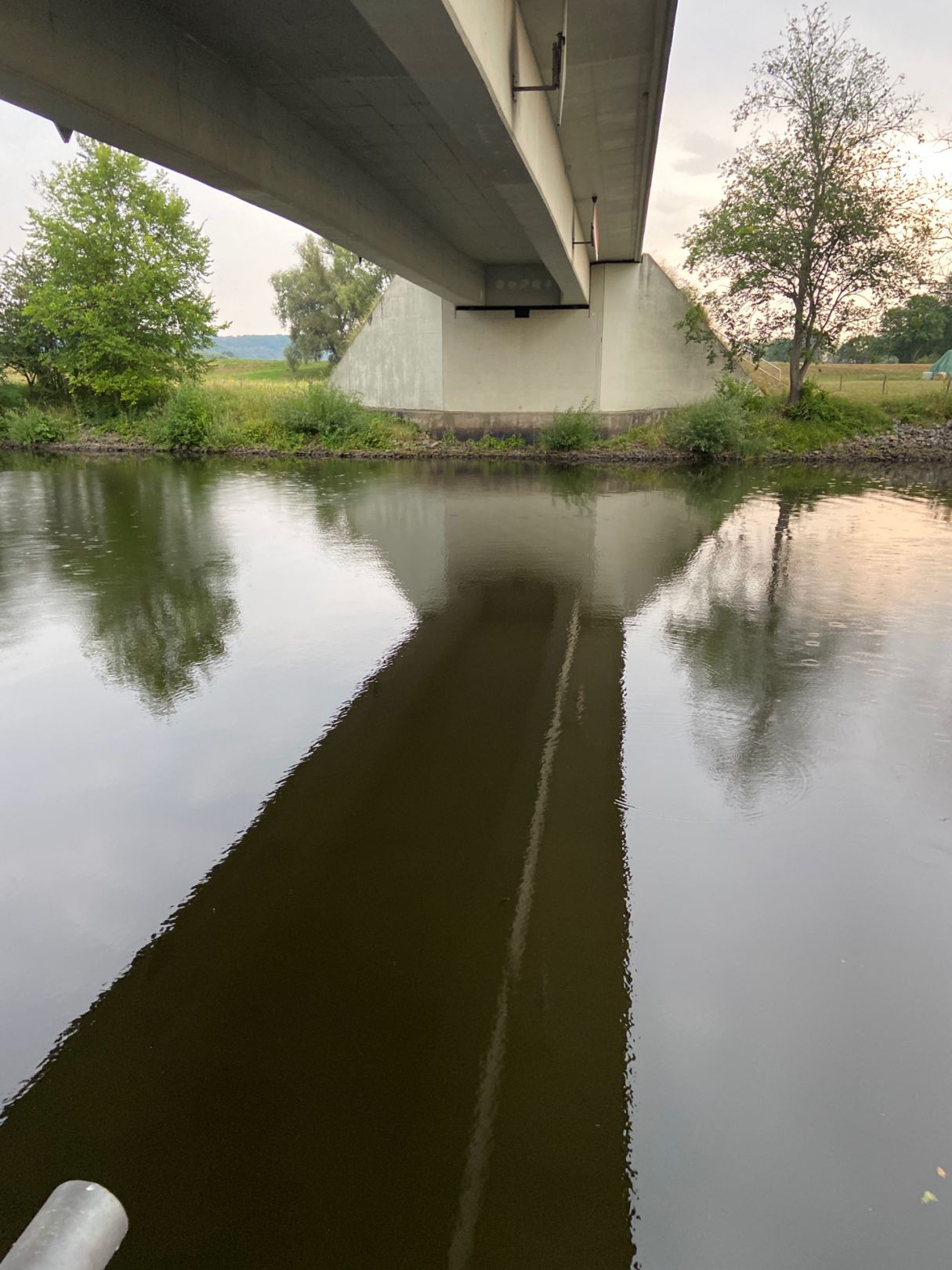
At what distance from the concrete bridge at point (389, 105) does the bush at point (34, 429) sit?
57.0 ft

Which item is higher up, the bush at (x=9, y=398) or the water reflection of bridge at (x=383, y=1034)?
the bush at (x=9, y=398)

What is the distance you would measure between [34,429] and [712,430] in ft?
79.0

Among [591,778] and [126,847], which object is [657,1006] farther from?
[126,847]

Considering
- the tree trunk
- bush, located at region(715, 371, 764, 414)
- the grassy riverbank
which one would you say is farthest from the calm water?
the tree trunk

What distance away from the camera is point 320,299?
6312cm

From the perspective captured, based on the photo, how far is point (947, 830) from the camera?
4348 millimetres

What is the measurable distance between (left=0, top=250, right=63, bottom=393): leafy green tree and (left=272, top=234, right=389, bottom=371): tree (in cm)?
2841

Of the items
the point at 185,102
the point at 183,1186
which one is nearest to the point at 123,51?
the point at 185,102

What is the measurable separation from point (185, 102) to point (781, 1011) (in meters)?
8.83

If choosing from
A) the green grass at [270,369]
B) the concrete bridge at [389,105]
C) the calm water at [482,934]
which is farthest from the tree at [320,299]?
the calm water at [482,934]

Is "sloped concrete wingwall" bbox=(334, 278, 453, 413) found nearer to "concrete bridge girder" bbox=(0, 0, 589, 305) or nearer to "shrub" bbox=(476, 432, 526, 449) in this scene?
"shrub" bbox=(476, 432, 526, 449)

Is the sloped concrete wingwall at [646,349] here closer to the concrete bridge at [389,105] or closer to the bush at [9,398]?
the concrete bridge at [389,105]

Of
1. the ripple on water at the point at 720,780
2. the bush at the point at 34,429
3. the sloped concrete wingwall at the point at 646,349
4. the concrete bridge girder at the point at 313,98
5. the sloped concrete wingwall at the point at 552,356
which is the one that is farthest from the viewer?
the bush at the point at 34,429

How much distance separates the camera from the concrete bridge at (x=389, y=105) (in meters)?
5.98
